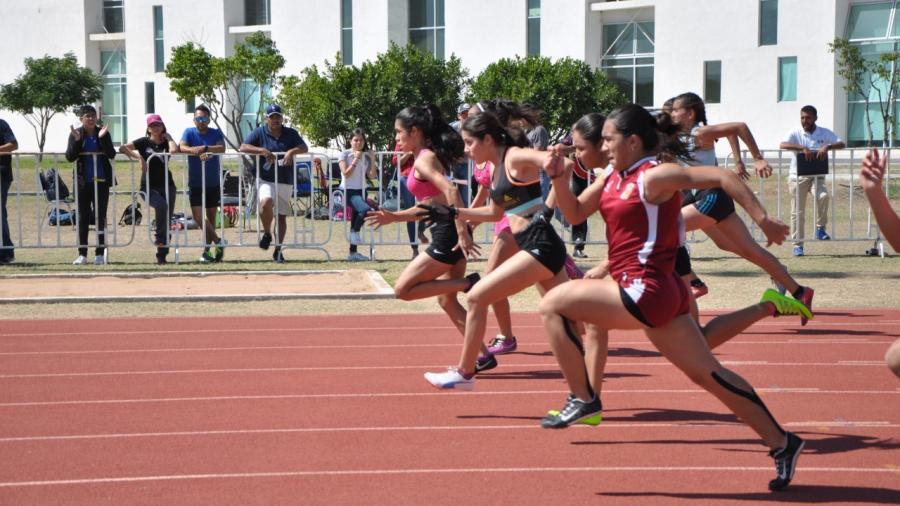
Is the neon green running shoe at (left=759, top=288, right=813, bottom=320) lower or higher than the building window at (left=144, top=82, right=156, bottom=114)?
lower

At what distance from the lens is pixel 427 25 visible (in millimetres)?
49438

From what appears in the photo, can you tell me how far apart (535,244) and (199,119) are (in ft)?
33.2

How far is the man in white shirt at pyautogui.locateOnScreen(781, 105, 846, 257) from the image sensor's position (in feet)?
54.5

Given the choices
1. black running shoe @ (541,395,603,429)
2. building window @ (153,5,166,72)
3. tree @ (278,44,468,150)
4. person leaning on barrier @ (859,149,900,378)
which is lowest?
black running shoe @ (541,395,603,429)

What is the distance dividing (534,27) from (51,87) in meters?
24.3

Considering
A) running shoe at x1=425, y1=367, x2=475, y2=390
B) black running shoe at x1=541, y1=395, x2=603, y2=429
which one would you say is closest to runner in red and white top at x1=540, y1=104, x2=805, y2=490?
black running shoe at x1=541, y1=395, x2=603, y2=429

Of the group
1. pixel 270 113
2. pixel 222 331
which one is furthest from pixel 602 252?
pixel 222 331

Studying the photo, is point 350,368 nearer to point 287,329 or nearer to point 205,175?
point 287,329

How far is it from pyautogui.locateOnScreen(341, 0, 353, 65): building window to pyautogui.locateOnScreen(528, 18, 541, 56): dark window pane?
8345 millimetres

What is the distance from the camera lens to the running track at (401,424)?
5.54 meters

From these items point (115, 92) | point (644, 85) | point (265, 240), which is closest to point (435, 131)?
point (265, 240)

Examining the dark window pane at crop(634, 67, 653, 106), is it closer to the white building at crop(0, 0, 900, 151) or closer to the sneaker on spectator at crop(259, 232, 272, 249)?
the white building at crop(0, 0, 900, 151)

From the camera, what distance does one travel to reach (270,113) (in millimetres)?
16406

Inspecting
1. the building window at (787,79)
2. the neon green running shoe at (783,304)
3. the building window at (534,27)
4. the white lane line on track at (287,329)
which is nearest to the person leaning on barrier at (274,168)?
the white lane line on track at (287,329)
